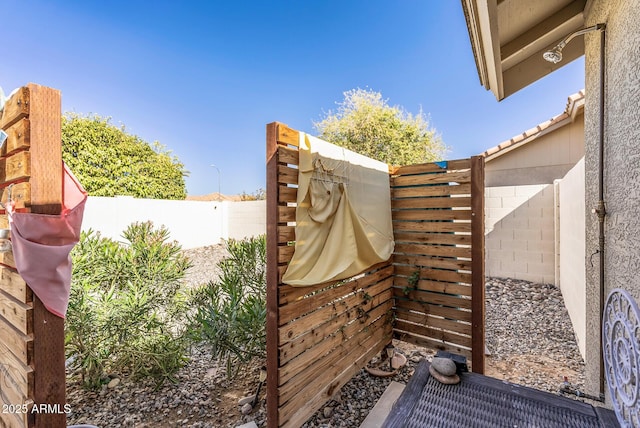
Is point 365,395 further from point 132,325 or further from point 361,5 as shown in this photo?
point 361,5

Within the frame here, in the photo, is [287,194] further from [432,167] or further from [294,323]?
[432,167]

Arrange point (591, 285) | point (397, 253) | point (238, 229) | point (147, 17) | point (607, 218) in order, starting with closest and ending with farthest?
point (607, 218), point (591, 285), point (397, 253), point (147, 17), point (238, 229)

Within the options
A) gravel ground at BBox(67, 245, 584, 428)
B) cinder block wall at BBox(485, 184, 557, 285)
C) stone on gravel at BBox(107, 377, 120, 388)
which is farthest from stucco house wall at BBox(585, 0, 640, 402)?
stone on gravel at BBox(107, 377, 120, 388)

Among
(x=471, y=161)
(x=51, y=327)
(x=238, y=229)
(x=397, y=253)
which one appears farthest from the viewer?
(x=238, y=229)

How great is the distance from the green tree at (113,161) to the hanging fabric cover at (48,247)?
8.74 meters

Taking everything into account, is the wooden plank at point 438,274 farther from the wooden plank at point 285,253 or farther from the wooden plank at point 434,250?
the wooden plank at point 285,253

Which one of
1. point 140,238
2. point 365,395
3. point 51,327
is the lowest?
point 365,395

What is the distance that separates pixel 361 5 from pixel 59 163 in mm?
6744

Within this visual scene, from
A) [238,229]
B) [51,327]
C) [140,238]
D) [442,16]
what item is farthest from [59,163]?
[238,229]

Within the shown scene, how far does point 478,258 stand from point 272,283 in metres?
2.12

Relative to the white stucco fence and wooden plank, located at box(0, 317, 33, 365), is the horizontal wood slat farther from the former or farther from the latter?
the white stucco fence

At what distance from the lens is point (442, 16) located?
503 cm

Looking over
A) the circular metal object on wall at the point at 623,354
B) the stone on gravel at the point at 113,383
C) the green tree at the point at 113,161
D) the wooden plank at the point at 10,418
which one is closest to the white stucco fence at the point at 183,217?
the green tree at the point at 113,161

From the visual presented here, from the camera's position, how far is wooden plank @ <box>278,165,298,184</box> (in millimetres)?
1935
